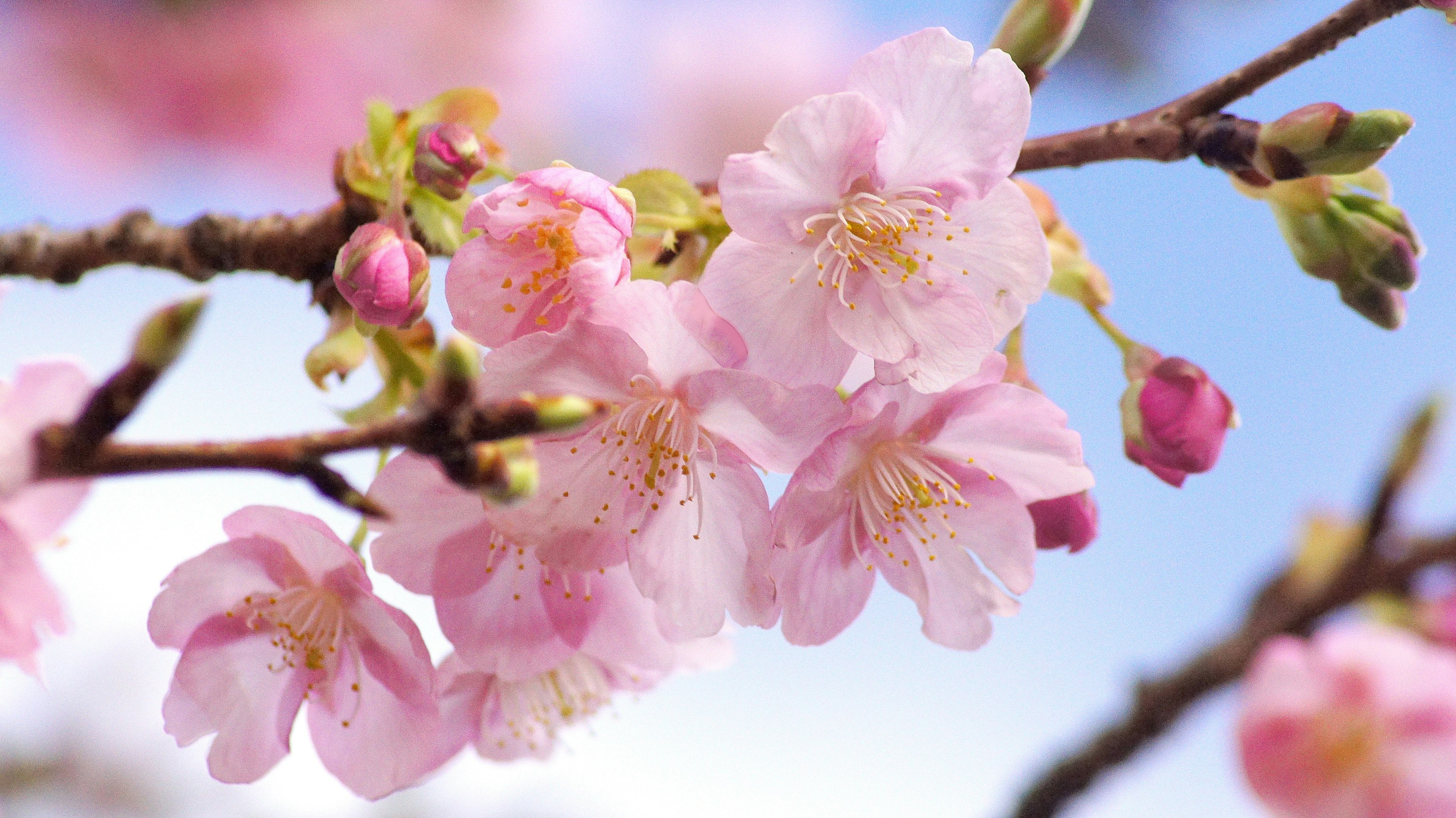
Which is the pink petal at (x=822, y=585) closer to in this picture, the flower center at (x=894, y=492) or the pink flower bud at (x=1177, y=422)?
the flower center at (x=894, y=492)

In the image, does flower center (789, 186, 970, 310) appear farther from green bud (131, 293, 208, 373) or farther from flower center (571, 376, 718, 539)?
green bud (131, 293, 208, 373)

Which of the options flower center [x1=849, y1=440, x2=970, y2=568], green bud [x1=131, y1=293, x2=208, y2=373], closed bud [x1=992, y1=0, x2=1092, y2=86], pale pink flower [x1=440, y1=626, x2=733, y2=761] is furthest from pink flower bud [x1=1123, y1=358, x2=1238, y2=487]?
green bud [x1=131, y1=293, x2=208, y2=373]

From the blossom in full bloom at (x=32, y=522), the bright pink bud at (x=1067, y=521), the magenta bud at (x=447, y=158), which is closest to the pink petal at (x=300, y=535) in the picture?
the blossom in full bloom at (x=32, y=522)

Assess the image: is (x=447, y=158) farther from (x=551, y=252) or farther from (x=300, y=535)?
(x=300, y=535)

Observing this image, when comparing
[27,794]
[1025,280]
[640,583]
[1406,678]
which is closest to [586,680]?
[640,583]

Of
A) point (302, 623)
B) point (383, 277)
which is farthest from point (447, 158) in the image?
point (302, 623)

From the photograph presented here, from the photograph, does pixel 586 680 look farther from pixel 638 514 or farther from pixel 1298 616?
pixel 1298 616
